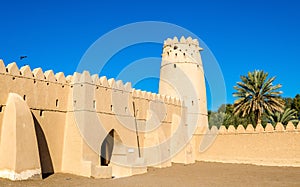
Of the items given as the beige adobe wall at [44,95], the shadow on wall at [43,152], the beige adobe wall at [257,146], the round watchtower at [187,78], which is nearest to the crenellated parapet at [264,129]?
the beige adobe wall at [257,146]

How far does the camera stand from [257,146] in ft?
65.6

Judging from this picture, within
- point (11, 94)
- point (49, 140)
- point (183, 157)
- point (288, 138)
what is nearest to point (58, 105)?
point (49, 140)

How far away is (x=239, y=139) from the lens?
68.7 ft

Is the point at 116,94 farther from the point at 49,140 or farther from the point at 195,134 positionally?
the point at 195,134

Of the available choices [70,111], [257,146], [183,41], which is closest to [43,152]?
[70,111]

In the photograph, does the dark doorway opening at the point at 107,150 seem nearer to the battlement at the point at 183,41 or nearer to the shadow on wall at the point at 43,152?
the shadow on wall at the point at 43,152

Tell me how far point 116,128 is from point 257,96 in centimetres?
1221

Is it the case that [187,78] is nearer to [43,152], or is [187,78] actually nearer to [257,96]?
[257,96]

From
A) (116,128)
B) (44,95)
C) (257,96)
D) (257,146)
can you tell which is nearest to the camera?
(44,95)

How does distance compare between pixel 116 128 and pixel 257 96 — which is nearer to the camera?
pixel 116 128

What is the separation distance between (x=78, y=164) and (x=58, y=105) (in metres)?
3.13

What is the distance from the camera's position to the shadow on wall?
13.8 metres

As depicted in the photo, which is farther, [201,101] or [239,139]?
[201,101]

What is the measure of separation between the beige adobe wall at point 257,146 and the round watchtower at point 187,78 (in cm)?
318
